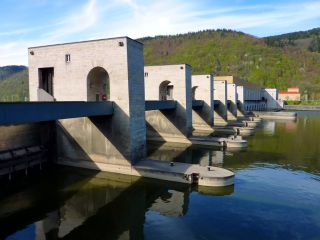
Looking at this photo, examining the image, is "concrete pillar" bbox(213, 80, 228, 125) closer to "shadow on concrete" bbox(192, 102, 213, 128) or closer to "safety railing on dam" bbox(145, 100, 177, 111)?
"shadow on concrete" bbox(192, 102, 213, 128)

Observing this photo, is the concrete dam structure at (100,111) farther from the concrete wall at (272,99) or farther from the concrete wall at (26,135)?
the concrete wall at (272,99)

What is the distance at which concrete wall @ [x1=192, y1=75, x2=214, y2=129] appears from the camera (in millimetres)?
50781

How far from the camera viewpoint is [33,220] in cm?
1641

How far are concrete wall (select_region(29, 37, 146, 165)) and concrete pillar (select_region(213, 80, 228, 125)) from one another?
35.8 meters

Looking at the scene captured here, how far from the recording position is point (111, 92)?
25.0 meters

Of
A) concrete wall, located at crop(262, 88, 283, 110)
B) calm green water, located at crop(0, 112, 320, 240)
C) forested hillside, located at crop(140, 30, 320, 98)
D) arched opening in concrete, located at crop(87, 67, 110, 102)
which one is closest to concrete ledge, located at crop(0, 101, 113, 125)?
arched opening in concrete, located at crop(87, 67, 110, 102)

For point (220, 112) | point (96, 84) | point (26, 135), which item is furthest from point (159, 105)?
point (220, 112)

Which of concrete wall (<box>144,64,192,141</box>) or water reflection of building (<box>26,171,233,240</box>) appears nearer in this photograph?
water reflection of building (<box>26,171,233,240</box>)

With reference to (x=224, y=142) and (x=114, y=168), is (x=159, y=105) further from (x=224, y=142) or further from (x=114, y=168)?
(x=114, y=168)

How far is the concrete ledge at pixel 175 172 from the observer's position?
21750 millimetres

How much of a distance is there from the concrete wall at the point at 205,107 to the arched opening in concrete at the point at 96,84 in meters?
25.3

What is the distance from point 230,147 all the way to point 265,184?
13.9 metres

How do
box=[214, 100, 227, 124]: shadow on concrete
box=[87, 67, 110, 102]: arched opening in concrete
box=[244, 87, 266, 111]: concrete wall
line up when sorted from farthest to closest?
box=[244, 87, 266, 111]: concrete wall → box=[214, 100, 227, 124]: shadow on concrete → box=[87, 67, 110, 102]: arched opening in concrete

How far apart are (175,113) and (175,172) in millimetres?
18102
